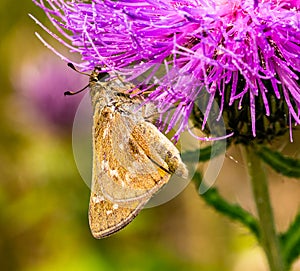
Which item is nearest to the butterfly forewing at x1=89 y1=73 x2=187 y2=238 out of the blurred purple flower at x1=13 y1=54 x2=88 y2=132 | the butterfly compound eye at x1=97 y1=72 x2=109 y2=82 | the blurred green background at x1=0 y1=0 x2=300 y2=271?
the butterfly compound eye at x1=97 y1=72 x2=109 y2=82

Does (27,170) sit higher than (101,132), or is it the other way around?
(101,132)

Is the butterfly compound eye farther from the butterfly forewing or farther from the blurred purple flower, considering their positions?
the blurred purple flower

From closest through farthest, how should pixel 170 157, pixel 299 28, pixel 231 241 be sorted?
pixel 299 28, pixel 170 157, pixel 231 241

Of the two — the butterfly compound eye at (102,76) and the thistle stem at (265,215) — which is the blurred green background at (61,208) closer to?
the thistle stem at (265,215)

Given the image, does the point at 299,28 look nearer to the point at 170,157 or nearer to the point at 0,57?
the point at 170,157

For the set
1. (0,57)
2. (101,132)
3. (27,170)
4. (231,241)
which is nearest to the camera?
(101,132)

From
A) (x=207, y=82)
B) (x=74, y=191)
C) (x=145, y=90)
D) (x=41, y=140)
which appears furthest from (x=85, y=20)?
(x=41, y=140)

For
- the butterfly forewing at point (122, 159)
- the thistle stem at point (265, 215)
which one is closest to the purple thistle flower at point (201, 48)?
the butterfly forewing at point (122, 159)
